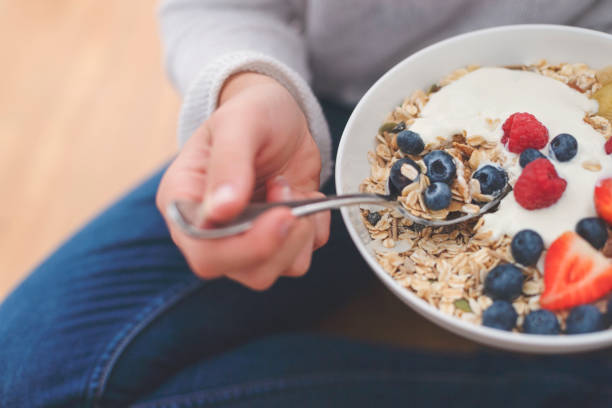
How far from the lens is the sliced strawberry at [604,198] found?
545mm

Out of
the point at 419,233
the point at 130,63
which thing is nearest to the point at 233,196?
the point at 419,233

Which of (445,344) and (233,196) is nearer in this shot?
(233,196)

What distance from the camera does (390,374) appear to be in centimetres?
96

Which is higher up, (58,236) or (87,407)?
(87,407)

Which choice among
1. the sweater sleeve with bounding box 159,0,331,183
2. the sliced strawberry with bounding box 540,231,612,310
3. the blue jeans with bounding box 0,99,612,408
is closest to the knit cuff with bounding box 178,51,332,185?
the sweater sleeve with bounding box 159,0,331,183

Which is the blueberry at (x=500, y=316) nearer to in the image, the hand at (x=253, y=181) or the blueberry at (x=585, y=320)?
the blueberry at (x=585, y=320)

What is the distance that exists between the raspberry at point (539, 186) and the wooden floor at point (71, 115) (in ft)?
4.22

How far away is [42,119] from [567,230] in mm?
1749

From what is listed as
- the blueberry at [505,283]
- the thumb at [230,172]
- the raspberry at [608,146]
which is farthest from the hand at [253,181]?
the raspberry at [608,146]

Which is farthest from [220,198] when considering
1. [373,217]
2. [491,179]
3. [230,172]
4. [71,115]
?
[71,115]

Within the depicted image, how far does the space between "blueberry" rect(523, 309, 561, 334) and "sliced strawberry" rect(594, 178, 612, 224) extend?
0.40 ft

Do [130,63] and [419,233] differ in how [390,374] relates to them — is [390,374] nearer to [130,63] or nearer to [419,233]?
[419,233]

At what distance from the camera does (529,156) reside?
23.4 inches

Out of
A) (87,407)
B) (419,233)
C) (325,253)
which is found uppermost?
(419,233)
